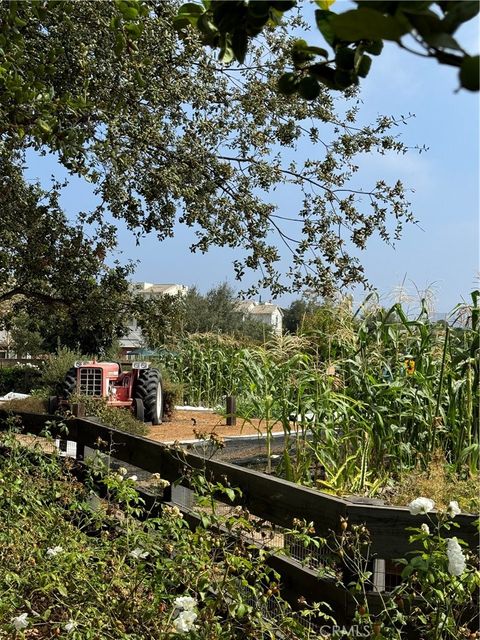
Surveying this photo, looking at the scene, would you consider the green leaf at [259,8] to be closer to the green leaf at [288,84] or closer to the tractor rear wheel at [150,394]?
the green leaf at [288,84]

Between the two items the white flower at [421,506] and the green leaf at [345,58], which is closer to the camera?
the green leaf at [345,58]

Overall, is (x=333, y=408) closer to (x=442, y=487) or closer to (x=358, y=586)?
(x=442, y=487)

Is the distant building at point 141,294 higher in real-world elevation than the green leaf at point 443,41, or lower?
higher

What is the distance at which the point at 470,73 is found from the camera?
604 millimetres

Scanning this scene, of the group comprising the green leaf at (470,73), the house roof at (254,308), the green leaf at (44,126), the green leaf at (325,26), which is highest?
the house roof at (254,308)

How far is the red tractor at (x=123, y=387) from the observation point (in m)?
13.4

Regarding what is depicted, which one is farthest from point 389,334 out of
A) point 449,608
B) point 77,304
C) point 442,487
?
point 77,304

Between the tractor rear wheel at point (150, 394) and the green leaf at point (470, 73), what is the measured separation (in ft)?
43.2

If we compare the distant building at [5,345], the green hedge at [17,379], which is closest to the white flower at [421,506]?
the green hedge at [17,379]

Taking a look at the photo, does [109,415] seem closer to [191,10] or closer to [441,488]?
[441,488]

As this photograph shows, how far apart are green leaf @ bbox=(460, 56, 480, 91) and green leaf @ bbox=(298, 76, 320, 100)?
1.28 feet

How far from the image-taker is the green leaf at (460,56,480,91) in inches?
23.8

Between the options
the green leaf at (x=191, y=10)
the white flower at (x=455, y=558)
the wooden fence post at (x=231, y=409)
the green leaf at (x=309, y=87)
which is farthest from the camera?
the wooden fence post at (x=231, y=409)

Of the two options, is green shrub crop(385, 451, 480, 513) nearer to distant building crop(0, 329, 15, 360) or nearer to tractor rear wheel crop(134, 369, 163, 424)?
tractor rear wheel crop(134, 369, 163, 424)
